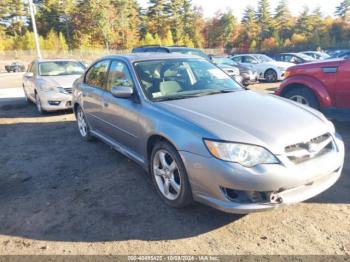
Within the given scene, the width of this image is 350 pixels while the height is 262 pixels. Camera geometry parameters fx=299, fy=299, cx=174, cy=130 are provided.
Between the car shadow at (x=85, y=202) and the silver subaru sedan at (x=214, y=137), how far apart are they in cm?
29

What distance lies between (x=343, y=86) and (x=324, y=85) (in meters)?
0.36

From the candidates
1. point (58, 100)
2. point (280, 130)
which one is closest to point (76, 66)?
point (58, 100)

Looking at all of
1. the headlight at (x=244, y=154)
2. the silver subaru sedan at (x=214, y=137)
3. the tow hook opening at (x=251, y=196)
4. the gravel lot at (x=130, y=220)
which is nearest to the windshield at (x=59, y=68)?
the gravel lot at (x=130, y=220)

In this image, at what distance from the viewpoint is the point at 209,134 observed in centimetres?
276

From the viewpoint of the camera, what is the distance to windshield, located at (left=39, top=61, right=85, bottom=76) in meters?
9.07

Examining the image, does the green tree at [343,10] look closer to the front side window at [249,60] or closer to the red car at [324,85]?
the front side window at [249,60]

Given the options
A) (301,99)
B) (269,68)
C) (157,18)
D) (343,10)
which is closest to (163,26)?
(157,18)

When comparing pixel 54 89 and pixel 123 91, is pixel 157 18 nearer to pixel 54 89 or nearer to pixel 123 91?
pixel 54 89

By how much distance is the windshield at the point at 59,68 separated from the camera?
907cm

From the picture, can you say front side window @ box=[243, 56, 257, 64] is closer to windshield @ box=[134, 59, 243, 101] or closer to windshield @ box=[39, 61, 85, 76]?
windshield @ box=[39, 61, 85, 76]

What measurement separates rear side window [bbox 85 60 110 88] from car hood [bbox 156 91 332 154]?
1.73 meters

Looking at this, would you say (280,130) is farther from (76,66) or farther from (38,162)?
(76,66)

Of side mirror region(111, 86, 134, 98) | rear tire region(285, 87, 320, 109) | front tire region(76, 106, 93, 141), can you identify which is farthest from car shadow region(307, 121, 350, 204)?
front tire region(76, 106, 93, 141)

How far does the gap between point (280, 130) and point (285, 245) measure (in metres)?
1.03
